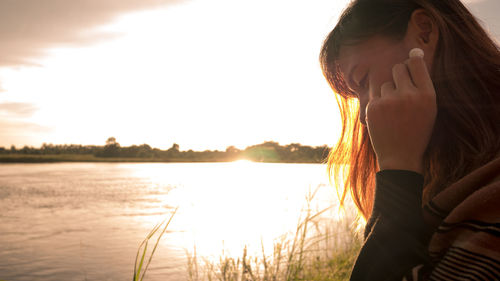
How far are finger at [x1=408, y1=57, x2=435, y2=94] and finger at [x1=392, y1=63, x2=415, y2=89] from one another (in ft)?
0.04

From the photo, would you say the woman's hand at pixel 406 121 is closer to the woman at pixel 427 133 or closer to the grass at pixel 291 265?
the woman at pixel 427 133

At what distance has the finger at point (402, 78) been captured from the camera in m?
1.03

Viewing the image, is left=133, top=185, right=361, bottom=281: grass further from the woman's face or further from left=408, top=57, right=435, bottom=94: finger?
left=408, top=57, right=435, bottom=94: finger

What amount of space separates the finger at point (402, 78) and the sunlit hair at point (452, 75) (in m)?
0.18

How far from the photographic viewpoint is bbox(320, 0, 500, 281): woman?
0.81 metres

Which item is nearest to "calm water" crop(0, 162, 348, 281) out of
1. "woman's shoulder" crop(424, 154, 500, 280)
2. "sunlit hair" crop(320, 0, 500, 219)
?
"sunlit hair" crop(320, 0, 500, 219)

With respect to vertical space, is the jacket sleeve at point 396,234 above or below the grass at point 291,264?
above

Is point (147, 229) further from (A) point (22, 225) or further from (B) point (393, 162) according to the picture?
(B) point (393, 162)

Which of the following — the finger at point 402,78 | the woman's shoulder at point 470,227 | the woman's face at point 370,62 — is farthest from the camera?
the woman's face at point 370,62

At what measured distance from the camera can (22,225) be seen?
23.6ft

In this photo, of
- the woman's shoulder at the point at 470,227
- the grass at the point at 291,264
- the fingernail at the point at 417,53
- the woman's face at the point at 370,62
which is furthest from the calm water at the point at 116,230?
the woman's shoulder at the point at 470,227

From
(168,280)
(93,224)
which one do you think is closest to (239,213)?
(93,224)

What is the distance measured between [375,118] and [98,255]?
5230mm

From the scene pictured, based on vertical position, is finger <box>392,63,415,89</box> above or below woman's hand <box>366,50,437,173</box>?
above
